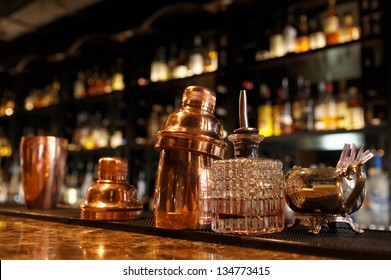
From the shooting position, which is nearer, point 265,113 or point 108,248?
point 108,248

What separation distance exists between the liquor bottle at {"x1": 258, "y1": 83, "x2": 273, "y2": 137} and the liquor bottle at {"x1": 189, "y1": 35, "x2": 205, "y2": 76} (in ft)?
1.40

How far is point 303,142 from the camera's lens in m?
2.20

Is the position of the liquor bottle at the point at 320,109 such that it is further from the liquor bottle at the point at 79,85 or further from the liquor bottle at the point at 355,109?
the liquor bottle at the point at 79,85

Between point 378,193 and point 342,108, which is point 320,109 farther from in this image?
point 378,193

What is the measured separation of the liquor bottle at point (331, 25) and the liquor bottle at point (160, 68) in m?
1.10

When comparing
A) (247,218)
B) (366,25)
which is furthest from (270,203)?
(366,25)

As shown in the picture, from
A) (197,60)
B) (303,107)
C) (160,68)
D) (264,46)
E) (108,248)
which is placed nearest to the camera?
(108,248)

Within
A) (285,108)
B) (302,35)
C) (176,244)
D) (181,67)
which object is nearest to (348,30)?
(302,35)

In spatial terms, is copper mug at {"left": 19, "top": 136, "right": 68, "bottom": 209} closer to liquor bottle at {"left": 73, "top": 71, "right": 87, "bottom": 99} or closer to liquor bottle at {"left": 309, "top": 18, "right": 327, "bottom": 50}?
liquor bottle at {"left": 309, "top": 18, "right": 327, "bottom": 50}

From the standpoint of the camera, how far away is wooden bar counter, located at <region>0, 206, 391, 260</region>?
561mm

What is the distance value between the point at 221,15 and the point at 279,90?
583 millimetres

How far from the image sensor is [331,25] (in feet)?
7.29

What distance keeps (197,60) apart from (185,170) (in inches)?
78.0
